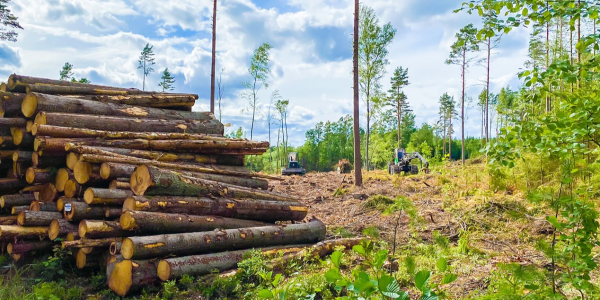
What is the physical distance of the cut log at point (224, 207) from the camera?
665 centimetres

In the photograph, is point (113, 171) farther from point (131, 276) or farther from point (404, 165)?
point (404, 165)

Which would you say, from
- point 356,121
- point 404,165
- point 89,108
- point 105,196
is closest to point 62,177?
point 105,196

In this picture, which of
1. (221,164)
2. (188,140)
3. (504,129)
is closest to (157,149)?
(188,140)

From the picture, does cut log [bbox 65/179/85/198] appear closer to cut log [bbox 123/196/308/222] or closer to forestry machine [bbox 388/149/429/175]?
cut log [bbox 123/196/308/222]

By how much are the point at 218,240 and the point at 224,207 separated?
3.43 feet

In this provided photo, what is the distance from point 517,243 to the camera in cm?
743

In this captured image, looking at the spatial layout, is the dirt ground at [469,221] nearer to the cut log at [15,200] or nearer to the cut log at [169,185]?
the cut log at [169,185]

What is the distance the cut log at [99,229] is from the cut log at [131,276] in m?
0.73

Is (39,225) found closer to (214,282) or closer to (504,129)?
(214,282)

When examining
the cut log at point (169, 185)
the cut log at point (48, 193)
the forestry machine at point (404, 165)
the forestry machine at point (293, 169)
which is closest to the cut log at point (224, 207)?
the cut log at point (169, 185)

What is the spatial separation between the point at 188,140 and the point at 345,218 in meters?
4.52

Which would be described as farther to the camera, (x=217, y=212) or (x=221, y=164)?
(x=221, y=164)

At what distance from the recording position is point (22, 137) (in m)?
8.12

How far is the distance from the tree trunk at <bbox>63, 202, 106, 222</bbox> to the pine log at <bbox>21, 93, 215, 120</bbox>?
2.32m
